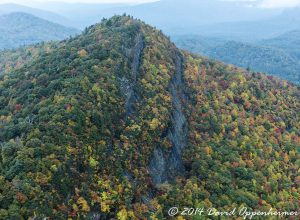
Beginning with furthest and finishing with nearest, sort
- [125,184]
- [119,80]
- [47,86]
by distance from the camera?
[119,80] < [47,86] < [125,184]

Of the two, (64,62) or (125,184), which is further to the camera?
(64,62)

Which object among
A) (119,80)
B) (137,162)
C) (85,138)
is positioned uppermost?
(119,80)

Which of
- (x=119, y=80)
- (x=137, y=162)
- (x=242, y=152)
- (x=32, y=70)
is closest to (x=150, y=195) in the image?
(x=137, y=162)

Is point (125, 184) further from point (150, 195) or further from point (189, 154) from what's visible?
point (189, 154)

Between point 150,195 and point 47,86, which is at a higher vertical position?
point 47,86
